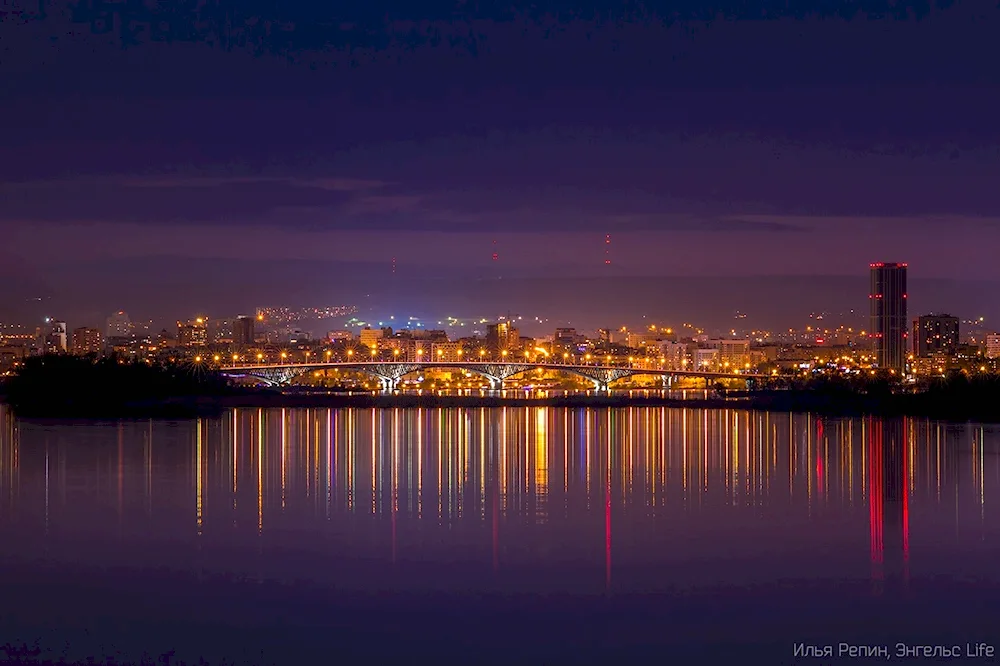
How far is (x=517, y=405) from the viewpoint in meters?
73.7

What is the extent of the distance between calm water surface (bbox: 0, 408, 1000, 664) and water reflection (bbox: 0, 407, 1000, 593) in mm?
81

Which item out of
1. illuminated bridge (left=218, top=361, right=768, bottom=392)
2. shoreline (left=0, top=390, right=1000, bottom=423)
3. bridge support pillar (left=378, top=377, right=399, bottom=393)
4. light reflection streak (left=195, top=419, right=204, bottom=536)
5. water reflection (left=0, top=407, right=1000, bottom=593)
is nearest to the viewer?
water reflection (left=0, top=407, right=1000, bottom=593)

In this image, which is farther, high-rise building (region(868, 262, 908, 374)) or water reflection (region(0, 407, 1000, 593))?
high-rise building (region(868, 262, 908, 374))

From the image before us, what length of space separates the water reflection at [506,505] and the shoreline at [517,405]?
11400 mm

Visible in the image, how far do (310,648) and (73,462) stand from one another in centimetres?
1898

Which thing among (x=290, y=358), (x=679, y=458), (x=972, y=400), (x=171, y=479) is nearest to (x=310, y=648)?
(x=171, y=479)

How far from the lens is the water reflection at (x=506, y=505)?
20.2 meters

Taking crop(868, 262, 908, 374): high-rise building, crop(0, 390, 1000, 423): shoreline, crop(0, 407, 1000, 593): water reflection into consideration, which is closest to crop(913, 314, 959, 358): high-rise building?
crop(868, 262, 908, 374): high-rise building

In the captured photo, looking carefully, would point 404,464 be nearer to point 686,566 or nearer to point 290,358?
point 686,566

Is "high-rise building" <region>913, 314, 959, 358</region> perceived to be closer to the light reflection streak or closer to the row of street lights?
the row of street lights

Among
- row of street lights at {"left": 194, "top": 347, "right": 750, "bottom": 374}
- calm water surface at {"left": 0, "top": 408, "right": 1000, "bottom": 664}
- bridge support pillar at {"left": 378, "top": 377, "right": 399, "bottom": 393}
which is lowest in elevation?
bridge support pillar at {"left": 378, "top": 377, "right": 399, "bottom": 393}

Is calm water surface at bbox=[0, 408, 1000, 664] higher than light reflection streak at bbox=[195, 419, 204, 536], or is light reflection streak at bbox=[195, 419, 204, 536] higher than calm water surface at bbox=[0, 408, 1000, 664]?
light reflection streak at bbox=[195, 419, 204, 536]

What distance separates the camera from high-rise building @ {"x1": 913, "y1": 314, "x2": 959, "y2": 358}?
143000 millimetres

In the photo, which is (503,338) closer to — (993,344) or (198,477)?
(993,344)
